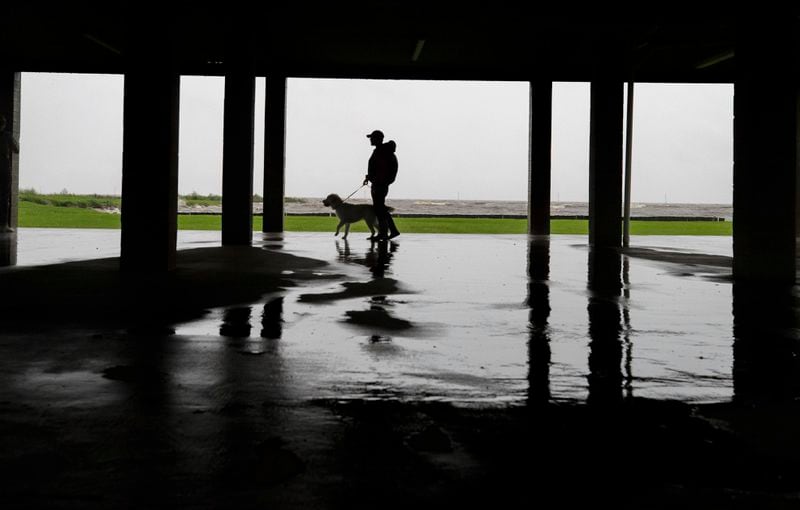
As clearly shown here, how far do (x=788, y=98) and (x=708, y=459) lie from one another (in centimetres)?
755

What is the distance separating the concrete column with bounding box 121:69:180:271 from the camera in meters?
9.20

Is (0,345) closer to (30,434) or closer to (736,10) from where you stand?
(30,434)

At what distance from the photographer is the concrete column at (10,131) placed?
1945 cm

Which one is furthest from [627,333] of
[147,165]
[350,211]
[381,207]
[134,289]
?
[350,211]

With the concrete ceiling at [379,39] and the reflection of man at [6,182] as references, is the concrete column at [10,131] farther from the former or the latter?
the concrete ceiling at [379,39]

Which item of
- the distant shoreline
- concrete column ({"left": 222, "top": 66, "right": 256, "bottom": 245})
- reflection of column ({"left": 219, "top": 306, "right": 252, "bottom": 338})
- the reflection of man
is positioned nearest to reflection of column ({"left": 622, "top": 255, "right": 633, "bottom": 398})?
reflection of column ({"left": 219, "top": 306, "right": 252, "bottom": 338})

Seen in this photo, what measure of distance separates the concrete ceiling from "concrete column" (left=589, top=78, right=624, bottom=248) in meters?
0.51

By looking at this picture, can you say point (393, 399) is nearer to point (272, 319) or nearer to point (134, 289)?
point (272, 319)

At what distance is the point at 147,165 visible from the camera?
30.3 feet

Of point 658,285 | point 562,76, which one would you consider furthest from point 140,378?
point 562,76

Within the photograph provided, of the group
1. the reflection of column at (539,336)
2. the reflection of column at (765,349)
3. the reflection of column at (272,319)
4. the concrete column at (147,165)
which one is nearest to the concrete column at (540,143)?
the reflection of column at (539,336)

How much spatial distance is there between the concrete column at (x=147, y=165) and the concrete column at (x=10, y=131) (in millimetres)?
11988

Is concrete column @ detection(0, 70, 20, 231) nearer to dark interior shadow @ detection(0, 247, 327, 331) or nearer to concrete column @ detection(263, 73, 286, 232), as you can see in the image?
concrete column @ detection(263, 73, 286, 232)

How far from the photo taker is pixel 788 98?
28.9 feet
